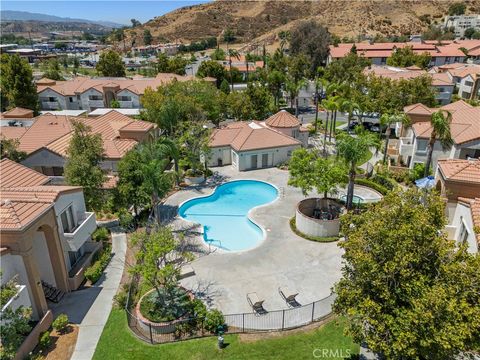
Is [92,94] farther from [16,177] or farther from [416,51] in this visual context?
[416,51]

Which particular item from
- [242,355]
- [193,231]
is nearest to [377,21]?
[193,231]

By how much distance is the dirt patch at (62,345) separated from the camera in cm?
1897

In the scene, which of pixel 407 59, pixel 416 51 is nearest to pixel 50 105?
pixel 407 59

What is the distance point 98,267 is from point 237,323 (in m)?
11.6

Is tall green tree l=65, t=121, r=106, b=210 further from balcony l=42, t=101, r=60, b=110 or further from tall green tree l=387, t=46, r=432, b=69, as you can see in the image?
tall green tree l=387, t=46, r=432, b=69

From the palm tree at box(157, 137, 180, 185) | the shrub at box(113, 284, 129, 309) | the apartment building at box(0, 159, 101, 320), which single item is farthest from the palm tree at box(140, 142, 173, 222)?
the shrub at box(113, 284, 129, 309)

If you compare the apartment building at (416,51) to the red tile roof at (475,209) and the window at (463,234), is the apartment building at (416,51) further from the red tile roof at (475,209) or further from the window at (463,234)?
the window at (463,234)

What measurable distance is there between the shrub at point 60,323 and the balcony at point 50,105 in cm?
6833

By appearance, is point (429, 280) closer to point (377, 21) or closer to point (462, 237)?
point (462, 237)

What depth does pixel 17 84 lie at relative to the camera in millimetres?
62500

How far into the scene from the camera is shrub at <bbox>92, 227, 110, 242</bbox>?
2919 centimetres

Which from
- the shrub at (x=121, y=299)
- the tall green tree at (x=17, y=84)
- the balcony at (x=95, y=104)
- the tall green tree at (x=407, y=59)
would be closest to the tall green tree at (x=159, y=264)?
the shrub at (x=121, y=299)

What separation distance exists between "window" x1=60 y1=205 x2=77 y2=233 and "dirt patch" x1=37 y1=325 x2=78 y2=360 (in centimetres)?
706

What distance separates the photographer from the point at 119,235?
1216 inches
